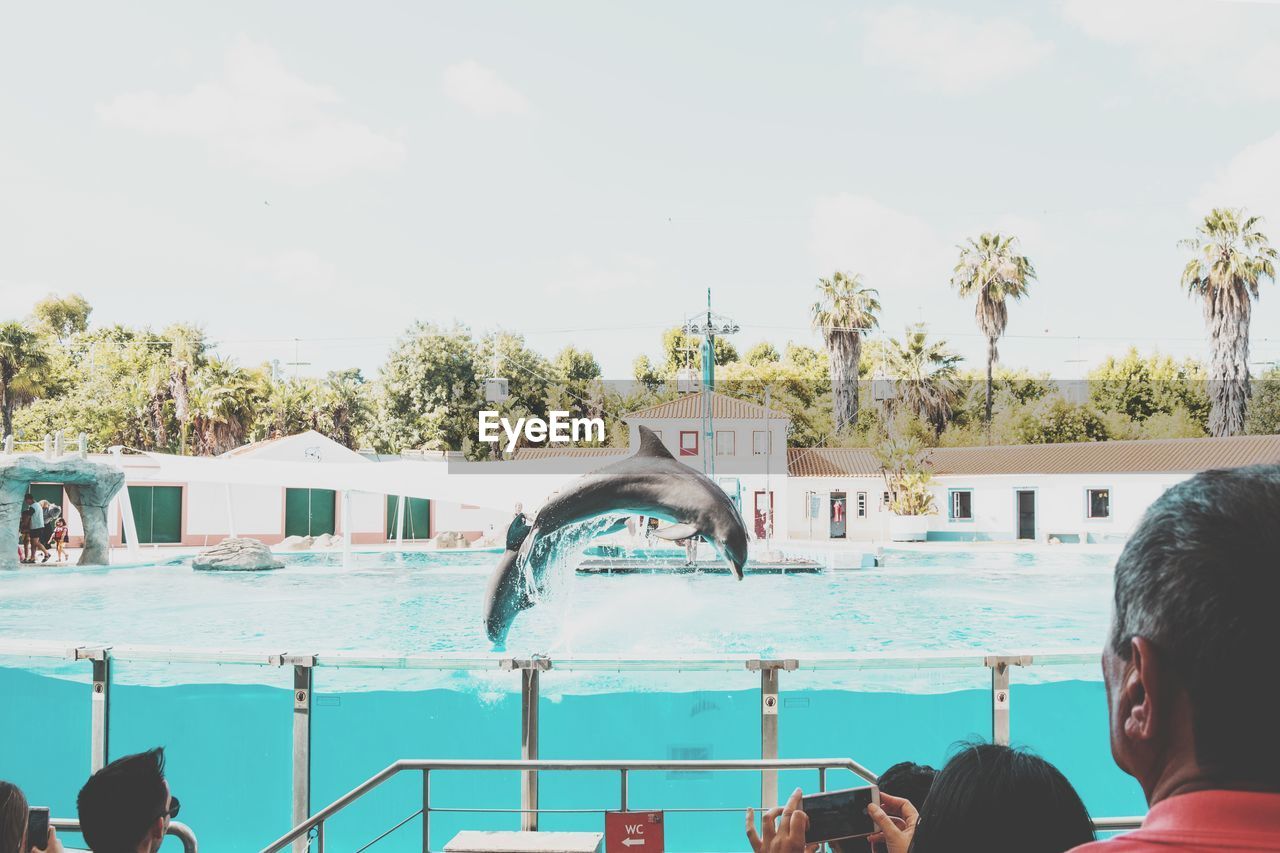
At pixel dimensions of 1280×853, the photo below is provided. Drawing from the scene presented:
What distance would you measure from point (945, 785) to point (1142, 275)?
42.3 meters

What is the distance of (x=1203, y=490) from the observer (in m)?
0.68

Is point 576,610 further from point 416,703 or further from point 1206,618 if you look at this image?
point 1206,618

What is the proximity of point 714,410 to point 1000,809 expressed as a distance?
97.1ft

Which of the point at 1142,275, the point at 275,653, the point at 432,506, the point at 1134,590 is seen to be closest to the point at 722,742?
the point at 275,653

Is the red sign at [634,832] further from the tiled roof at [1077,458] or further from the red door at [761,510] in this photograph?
the red door at [761,510]

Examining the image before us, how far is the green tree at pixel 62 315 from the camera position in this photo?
40.5 metres

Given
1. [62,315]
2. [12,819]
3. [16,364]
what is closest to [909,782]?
[12,819]

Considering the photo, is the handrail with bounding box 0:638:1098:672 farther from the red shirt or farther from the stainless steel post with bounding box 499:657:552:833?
the red shirt

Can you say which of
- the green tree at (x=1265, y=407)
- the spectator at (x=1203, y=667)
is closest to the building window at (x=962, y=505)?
the green tree at (x=1265, y=407)

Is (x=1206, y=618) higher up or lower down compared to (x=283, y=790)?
higher up

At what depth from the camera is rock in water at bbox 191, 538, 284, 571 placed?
17.1 meters

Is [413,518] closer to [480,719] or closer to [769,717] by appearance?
[480,719]

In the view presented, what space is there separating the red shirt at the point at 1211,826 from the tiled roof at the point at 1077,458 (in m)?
24.4

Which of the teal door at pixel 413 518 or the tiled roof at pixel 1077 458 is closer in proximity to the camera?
the tiled roof at pixel 1077 458
